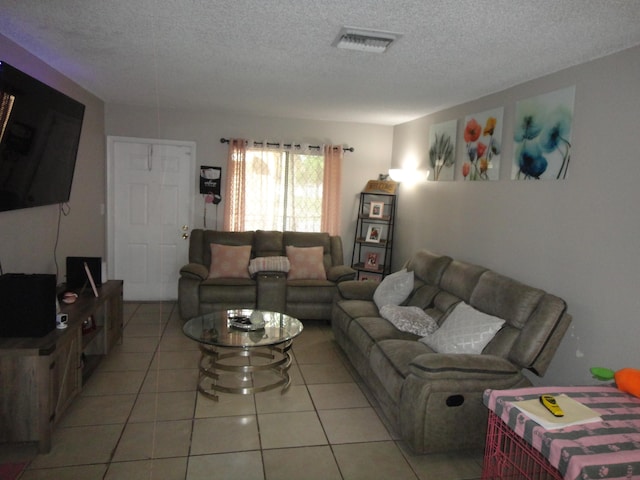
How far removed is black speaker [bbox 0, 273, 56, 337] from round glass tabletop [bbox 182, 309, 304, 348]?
0.99 metres

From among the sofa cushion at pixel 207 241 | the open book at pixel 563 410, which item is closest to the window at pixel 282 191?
the sofa cushion at pixel 207 241

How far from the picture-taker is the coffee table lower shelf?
3216 millimetres

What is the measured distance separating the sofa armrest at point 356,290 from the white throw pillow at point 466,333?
1.17 meters

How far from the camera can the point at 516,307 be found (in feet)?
9.55

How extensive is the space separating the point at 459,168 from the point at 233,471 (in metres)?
3.17

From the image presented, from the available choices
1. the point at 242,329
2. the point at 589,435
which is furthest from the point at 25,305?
the point at 589,435

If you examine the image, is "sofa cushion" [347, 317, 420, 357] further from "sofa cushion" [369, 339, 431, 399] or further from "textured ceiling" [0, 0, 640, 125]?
"textured ceiling" [0, 0, 640, 125]

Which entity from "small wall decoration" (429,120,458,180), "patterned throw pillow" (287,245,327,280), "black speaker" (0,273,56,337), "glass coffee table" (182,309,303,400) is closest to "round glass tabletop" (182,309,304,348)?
"glass coffee table" (182,309,303,400)

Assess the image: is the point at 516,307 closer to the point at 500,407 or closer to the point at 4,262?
the point at 500,407

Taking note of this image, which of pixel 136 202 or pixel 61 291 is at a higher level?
pixel 136 202

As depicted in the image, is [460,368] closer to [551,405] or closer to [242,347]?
[551,405]

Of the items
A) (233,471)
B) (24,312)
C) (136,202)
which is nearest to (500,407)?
(233,471)

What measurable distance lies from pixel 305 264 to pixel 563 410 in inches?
137

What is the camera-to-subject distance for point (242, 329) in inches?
137
